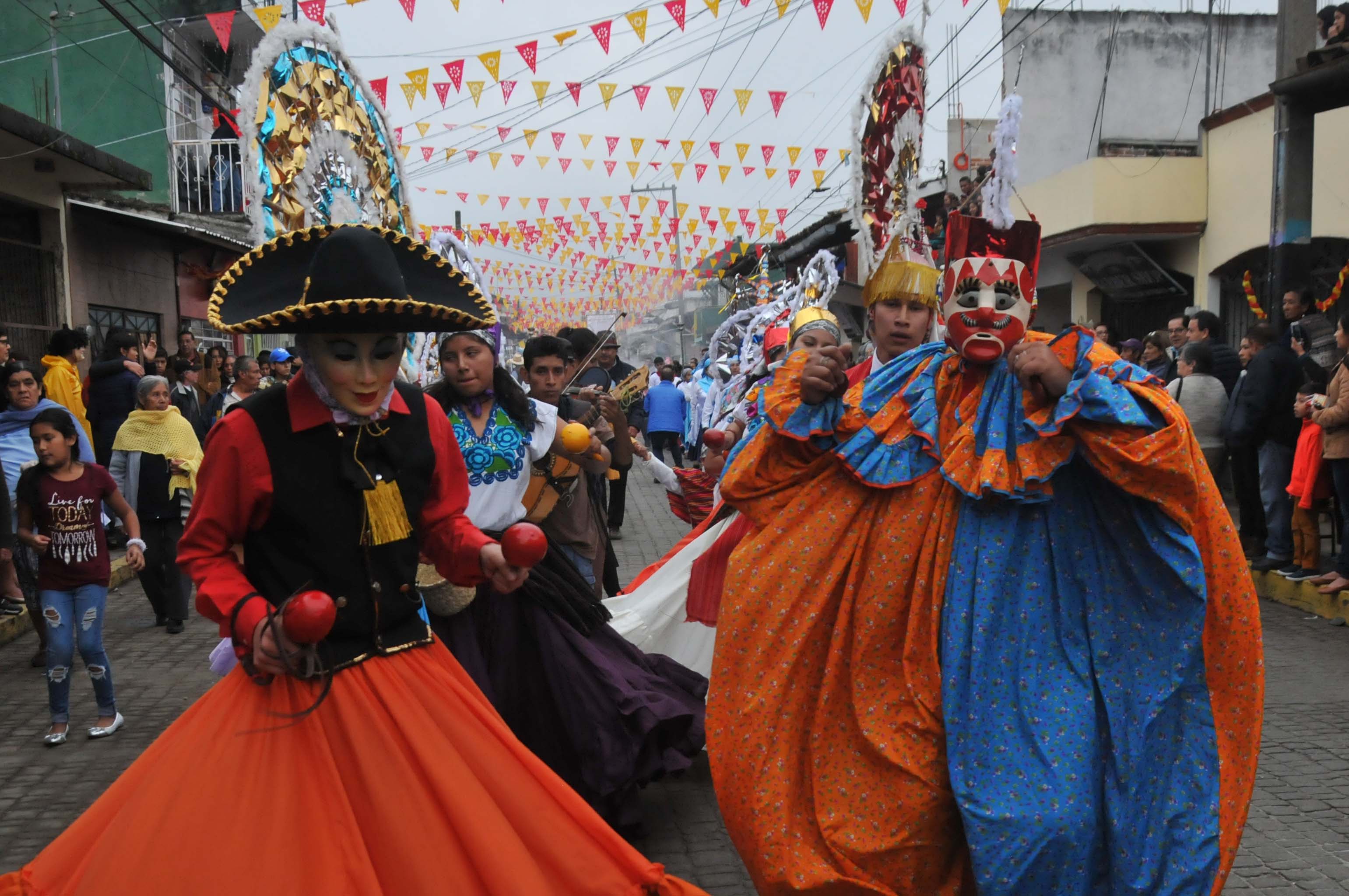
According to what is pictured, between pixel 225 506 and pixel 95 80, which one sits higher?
pixel 95 80

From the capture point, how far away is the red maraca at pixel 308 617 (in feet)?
7.42

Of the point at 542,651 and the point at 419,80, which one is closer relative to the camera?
the point at 542,651

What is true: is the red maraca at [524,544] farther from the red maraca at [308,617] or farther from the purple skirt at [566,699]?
the purple skirt at [566,699]

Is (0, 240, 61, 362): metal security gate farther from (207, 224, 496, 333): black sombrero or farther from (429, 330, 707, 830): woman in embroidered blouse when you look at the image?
(207, 224, 496, 333): black sombrero

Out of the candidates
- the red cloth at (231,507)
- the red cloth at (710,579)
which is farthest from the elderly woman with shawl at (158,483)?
the red cloth at (231,507)

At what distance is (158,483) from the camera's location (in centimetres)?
791

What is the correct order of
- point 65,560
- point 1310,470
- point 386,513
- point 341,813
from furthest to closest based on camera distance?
point 1310,470
point 65,560
point 386,513
point 341,813

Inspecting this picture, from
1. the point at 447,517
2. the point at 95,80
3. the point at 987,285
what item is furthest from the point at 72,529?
the point at 95,80

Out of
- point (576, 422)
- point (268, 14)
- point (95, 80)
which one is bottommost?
point (576, 422)

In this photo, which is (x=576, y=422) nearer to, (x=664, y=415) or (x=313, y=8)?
(x=313, y=8)

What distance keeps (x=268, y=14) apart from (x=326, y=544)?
244 inches

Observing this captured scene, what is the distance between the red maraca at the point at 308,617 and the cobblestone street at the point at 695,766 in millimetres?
2117

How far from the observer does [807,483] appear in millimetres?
3492

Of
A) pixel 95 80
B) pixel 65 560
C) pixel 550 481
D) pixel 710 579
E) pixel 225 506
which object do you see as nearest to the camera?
pixel 225 506
